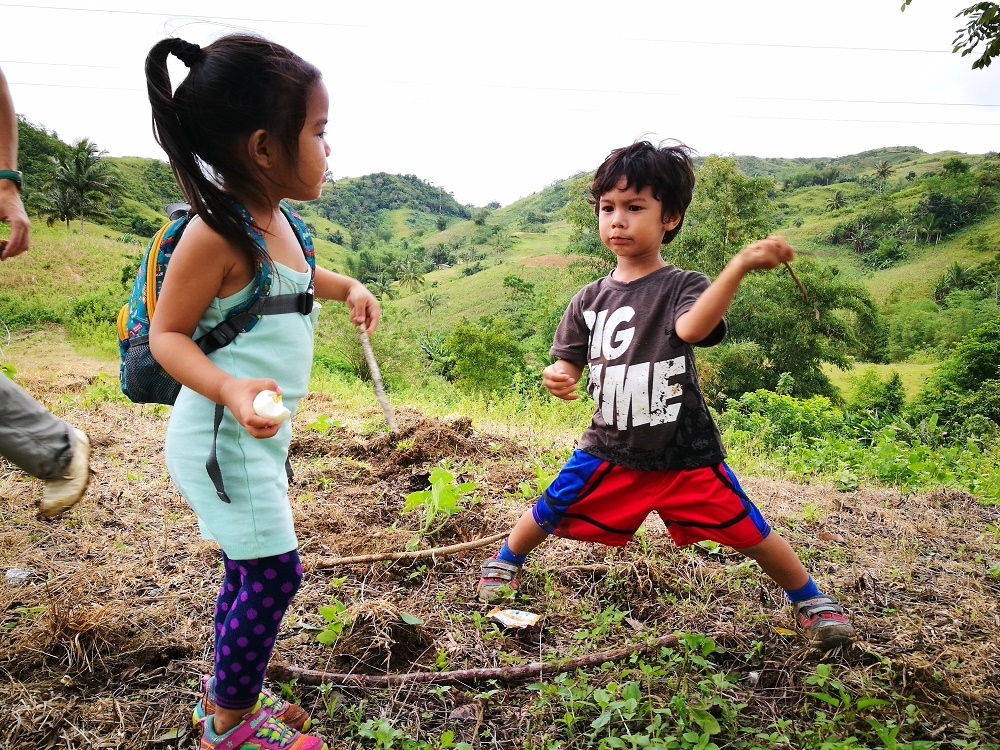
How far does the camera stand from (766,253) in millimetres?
1429

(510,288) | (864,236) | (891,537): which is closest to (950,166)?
(864,236)

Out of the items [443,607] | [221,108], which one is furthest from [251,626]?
[221,108]

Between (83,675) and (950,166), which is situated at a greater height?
(950,166)

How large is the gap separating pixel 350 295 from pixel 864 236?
2734 inches

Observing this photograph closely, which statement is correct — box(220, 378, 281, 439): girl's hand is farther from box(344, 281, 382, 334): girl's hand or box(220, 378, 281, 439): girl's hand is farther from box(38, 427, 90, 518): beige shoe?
box(38, 427, 90, 518): beige shoe

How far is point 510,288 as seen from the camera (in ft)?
187

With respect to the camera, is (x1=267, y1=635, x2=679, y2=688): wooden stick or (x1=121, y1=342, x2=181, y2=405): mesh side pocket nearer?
(x1=121, y1=342, x2=181, y2=405): mesh side pocket

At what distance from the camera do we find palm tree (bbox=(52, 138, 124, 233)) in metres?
43.7

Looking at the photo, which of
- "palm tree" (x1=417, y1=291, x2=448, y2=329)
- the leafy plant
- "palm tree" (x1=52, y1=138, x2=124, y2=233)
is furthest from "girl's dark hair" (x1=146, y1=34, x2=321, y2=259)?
"palm tree" (x1=417, y1=291, x2=448, y2=329)

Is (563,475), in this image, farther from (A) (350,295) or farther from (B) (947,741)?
(B) (947,741)

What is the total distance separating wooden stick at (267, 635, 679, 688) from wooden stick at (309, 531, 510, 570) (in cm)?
57

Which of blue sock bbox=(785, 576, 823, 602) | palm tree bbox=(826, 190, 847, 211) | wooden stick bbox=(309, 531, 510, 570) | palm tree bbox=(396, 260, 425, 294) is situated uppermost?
palm tree bbox=(826, 190, 847, 211)

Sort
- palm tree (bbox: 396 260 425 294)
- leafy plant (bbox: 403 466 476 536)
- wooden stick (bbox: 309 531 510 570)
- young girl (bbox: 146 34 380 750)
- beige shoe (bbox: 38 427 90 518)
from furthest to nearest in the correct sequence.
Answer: palm tree (bbox: 396 260 425 294)
leafy plant (bbox: 403 466 476 536)
wooden stick (bbox: 309 531 510 570)
beige shoe (bbox: 38 427 90 518)
young girl (bbox: 146 34 380 750)

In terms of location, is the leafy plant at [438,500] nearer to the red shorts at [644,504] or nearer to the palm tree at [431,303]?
the red shorts at [644,504]
